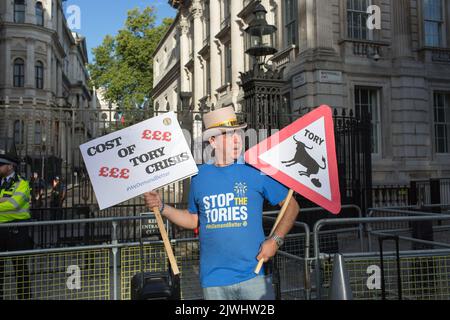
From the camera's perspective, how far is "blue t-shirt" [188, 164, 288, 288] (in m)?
2.94

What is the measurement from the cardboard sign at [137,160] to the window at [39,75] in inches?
1809

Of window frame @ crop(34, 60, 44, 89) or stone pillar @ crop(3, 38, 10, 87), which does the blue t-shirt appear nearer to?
stone pillar @ crop(3, 38, 10, 87)

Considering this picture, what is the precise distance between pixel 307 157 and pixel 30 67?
149ft

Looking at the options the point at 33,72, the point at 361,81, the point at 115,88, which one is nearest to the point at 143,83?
the point at 115,88

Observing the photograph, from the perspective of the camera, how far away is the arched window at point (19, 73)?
4309cm

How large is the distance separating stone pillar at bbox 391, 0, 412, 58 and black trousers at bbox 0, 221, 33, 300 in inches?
620

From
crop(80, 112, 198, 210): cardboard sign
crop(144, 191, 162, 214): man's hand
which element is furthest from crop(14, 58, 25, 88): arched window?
crop(144, 191, 162, 214): man's hand

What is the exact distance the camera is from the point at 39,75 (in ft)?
147

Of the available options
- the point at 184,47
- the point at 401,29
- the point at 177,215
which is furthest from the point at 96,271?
the point at 184,47

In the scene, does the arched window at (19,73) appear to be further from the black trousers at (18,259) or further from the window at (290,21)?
the black trousers at (18,259)

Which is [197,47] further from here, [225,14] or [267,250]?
[267,250]
